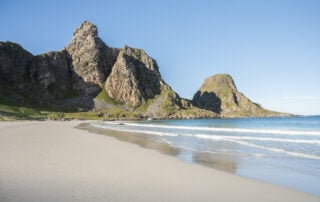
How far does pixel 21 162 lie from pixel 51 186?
17.9 ft

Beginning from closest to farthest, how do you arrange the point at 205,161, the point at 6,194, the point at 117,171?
the point at 6,194 < the point at 117,171 < the point at 205,161

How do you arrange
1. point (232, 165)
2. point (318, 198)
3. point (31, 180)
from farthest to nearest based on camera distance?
point (232, 165) < point (31, 180) < point (318, 198)

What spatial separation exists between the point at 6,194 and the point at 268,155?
53.7ft

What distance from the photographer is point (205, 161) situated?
702 inches

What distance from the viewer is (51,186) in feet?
33.6

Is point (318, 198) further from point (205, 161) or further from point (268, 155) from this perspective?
point (268, 155)

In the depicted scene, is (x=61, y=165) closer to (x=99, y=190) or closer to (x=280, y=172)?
(x=99, y=190)

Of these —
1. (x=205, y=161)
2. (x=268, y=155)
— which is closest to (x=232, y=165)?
(x=205, y=161)

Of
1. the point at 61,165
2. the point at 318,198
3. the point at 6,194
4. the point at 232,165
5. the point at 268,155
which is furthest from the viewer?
the point at 268,155

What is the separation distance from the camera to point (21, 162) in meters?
14.7

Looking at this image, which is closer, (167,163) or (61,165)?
(61,165)

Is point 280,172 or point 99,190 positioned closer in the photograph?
point 99,190

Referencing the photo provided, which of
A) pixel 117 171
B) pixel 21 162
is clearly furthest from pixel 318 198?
pixel 21 162

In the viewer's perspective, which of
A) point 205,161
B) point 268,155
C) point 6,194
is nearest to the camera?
point 6,194
